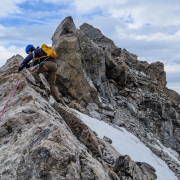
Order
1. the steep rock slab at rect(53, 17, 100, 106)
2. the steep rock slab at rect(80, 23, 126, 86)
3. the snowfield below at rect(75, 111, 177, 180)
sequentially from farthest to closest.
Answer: the steep rock slab at rect(80, 23, 126, 86), the steep rock slab at rect(53, 17, 100, 106), the snowfield below at rect(75, 111, 177, 180)

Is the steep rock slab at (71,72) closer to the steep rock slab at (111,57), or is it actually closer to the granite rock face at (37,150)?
the steep rock slab at (111,57)

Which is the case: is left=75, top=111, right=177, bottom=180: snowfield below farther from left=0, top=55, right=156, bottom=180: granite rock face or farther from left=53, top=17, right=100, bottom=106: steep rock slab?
left=0, top=55, right=156, bottom=180: granite rock face

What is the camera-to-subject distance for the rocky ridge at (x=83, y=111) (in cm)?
572

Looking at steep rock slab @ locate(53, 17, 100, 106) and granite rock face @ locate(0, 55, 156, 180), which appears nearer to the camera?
granite rock face @ locate(0, 55, 156, 180)

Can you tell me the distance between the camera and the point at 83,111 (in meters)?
22.1

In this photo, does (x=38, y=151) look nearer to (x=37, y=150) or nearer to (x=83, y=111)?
(x=37, y=150)

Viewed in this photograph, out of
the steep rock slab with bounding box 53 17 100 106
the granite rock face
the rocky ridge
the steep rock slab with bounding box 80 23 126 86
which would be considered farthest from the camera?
the steep rock slab with bounding box 80 23 126 86

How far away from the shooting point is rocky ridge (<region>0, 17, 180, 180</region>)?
5.72 m

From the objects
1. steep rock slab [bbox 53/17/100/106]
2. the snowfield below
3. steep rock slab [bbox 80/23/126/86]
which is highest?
steep rock slab [bbox 80/23/126/86]

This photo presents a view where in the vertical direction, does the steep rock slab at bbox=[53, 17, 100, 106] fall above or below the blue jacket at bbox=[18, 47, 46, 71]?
above

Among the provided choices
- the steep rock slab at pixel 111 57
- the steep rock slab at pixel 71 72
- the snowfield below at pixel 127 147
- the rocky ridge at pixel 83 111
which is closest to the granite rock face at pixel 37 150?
the rocky ridge at pixel 83 111

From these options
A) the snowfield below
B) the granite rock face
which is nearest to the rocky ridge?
the granite rock face

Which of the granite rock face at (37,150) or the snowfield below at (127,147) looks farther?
the snowfield below at (127,147)

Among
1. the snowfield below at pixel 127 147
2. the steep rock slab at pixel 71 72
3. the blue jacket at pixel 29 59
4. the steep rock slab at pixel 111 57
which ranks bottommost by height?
the snowfield below at pixel 127 147
